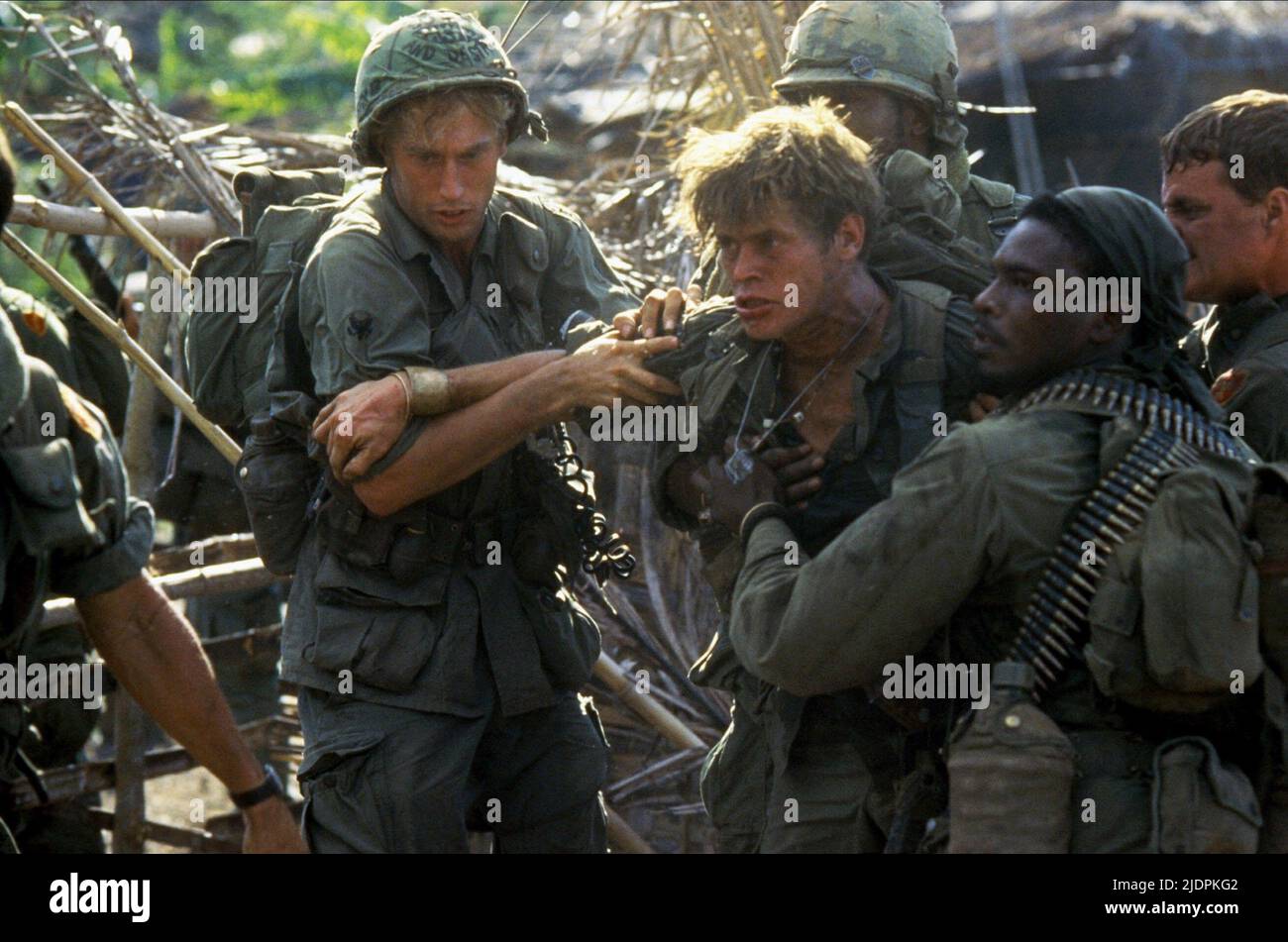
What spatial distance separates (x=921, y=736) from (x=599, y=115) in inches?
423

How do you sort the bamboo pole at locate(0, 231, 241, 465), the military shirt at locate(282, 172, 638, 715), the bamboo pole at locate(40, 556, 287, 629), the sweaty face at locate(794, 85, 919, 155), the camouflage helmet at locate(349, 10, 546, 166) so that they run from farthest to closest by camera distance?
1. the bamboo pole at locate(40, 556, 287, 629)
2. the bamboo pole at locate(0, 231, 241, 465)
3. the sweaty face at locate(794, 85, 919, 155)
4. the camouflage helmet at locate(349, 10, 546, 166)
5. the military shirt at locate(282, 172, 638, 715)

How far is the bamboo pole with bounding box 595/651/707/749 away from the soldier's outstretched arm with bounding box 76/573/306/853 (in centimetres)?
213

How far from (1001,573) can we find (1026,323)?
0.52 metres

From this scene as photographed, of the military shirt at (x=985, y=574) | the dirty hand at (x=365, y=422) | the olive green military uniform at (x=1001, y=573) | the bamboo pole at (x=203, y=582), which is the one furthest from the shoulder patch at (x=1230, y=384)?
the bamboo pole at (x=203, y=582)

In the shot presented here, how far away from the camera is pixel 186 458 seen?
24.0 ft

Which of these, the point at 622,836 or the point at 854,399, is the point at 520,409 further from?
the point at 622,836

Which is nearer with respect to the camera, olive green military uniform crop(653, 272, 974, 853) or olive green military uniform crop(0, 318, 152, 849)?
olive green military uniform crop(0, 318, 152, 849)

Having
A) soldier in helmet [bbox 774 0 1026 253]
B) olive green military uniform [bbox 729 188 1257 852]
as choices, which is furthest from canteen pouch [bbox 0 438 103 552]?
soldier in helmet [bbox 774 0 1026 253]

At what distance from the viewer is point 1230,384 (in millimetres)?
4527

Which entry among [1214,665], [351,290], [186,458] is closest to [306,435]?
[351,290]

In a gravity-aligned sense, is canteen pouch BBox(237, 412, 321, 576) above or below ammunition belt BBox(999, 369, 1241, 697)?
above

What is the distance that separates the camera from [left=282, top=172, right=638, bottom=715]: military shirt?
174 inches

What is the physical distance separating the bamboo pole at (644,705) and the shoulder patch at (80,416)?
2441 millimetres

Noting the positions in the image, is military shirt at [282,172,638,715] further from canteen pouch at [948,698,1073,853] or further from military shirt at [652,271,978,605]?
canteen pouch at [948,698,1073,853]
